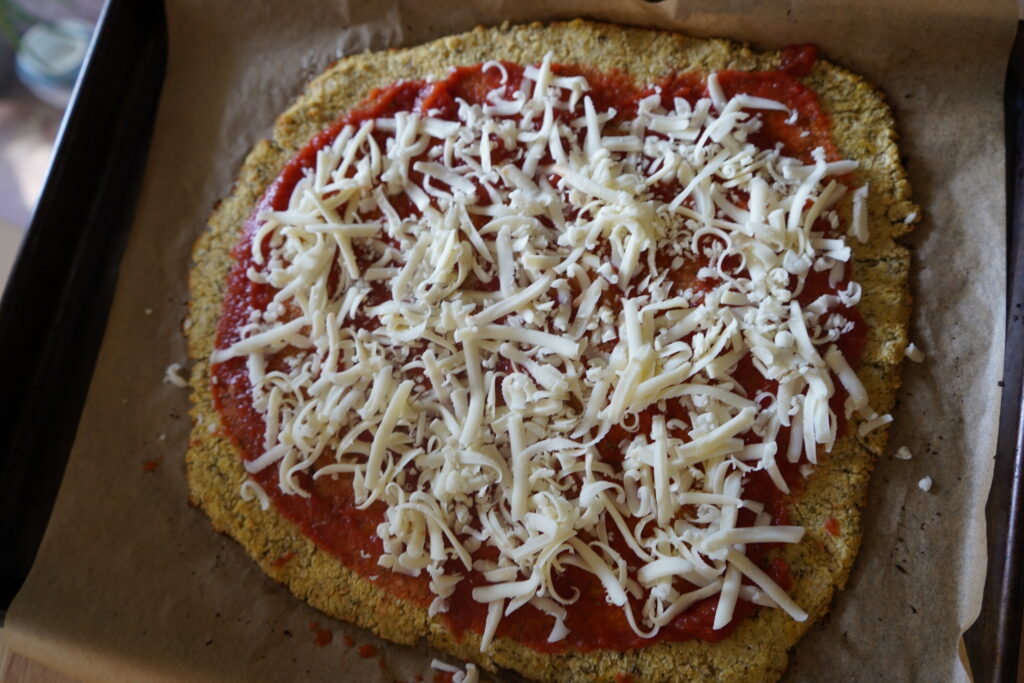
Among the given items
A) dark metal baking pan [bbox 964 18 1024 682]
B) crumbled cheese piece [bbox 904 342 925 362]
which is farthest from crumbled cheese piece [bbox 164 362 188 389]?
dark metal baking pan [bbox 964 18 1024 682]

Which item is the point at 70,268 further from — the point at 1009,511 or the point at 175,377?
the point at 1009,511

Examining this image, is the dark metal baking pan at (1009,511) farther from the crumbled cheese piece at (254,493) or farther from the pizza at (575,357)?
the crumbled cheese piece at (254,493)

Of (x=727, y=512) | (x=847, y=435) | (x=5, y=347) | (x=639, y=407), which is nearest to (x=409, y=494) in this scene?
(x=639, y=407)

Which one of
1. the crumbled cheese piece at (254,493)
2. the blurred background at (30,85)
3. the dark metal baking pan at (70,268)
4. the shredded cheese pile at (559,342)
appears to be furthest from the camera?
the blurred background at (30,85)

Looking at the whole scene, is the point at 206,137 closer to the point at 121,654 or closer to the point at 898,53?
the point at 121,654

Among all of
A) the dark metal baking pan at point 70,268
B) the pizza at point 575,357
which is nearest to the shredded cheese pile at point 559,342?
the pizza at point 575,357

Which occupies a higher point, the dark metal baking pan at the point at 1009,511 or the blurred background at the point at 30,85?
the dark metal baking pan at the point at 1009,511
